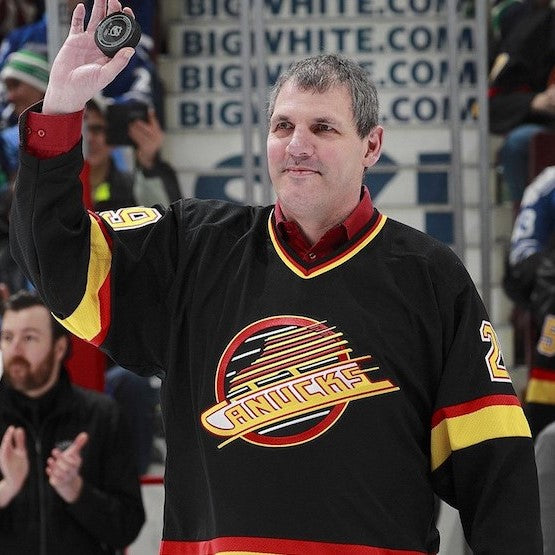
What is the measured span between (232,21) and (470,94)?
973 millimetres

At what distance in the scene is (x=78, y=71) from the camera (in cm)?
192

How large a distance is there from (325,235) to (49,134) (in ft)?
1.48

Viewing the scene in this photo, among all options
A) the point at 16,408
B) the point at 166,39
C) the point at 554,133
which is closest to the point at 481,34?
the point at 554,133

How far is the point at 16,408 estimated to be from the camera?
3721mm

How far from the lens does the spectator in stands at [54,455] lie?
3568 mm

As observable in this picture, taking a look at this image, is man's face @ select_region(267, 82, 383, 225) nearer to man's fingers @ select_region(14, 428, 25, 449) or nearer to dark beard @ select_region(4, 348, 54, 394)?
man's fingers @ select_region(14, 428, 25, 449)

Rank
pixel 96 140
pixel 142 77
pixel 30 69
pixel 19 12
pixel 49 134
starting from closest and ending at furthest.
A: pixel 49 134 → pixel 96 140 → pixel 142 77 → pixel 30 69 → pixel 19 12

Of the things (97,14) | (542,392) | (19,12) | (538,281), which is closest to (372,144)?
(97,14)

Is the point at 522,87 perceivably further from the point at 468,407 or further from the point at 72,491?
the point at 468,407

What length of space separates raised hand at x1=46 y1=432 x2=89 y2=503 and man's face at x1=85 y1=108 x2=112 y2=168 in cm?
119

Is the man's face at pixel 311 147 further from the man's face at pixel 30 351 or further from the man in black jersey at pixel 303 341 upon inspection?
the man's face at pixel 30 351

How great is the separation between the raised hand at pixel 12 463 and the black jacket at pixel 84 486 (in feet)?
0.19

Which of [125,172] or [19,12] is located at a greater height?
[19,12]

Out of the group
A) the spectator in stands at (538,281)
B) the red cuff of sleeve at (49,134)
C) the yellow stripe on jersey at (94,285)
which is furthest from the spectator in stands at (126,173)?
the red cuff of sleeve at (49,134)
